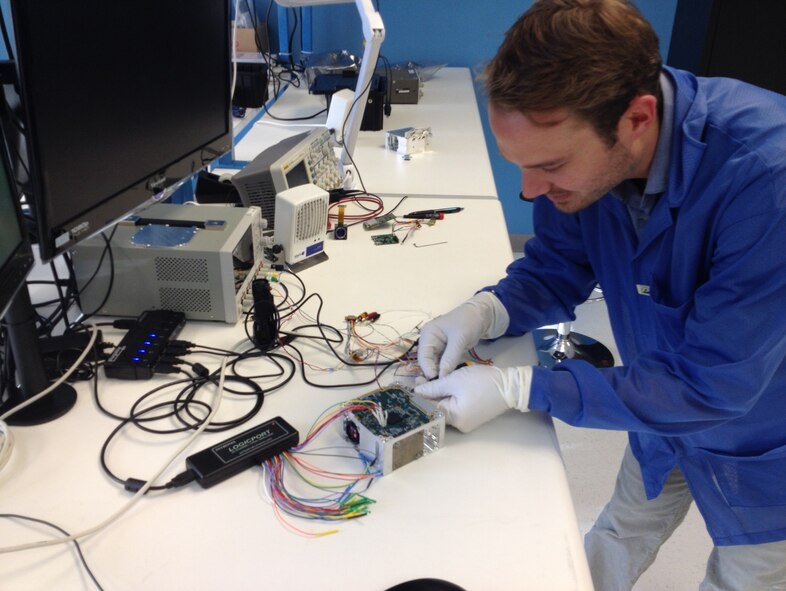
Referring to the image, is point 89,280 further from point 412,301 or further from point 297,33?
point 297,33

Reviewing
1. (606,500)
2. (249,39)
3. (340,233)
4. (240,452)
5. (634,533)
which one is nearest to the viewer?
(240,452)

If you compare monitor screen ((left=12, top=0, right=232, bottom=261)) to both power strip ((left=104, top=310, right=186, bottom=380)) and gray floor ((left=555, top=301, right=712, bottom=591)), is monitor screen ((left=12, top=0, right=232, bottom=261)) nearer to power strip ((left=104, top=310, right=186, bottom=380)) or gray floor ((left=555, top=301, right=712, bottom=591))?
power strip ((left=104, top=310, right=186, bottom=380))

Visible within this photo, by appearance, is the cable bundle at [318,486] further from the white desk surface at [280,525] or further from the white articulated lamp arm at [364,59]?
the white articulated lamp arm at [364,59]

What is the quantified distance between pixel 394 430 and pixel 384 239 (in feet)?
2.49

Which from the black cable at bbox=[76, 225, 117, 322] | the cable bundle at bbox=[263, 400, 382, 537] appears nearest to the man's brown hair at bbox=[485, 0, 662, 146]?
the cable bundle at bbox=[263, 400, 382, 537]

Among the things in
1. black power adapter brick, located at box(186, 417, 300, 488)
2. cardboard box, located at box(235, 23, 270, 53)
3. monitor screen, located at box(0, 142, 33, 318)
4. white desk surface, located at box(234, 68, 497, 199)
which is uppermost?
monitor screen, located at box(0, 142, 33, 318)

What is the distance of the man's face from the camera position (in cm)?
91

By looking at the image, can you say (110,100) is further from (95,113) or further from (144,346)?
(144,346)

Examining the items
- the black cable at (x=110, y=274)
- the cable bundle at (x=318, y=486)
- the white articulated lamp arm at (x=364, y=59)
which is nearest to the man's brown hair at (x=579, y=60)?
the cable bundle at (x=318, y=486)

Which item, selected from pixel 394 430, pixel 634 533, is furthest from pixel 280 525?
pixel 634 533

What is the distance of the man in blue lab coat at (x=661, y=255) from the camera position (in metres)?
0.87

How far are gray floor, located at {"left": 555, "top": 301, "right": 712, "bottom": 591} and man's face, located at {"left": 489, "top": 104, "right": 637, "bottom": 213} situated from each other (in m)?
1.19

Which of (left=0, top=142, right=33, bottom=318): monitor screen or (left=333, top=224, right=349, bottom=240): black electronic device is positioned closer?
(left=0, top=142, right=33, bottom=318): monitor screen

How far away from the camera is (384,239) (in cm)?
159
